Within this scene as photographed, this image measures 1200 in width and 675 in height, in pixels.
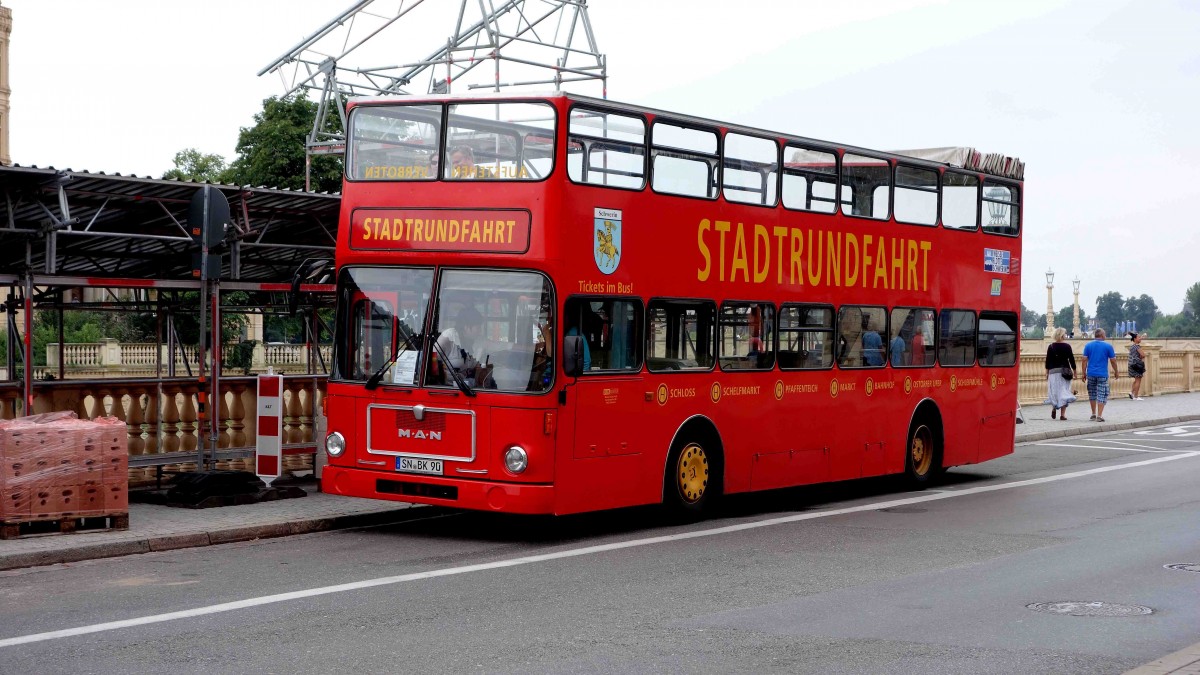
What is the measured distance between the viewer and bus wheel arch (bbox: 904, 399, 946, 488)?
55.6 feet

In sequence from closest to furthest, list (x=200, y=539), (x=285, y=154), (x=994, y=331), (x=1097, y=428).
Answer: (x=200, y=539) → (x=994, y=331) → (x=1097, y=428) → (x=285, y=154)

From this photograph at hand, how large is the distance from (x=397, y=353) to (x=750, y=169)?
4.15 metres

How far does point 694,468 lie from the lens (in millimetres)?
13539

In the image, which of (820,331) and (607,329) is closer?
(607,329)

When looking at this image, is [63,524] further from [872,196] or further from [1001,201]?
[1001,201]

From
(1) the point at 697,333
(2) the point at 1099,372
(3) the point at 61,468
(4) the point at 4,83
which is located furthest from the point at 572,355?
(4) the point at 4,83

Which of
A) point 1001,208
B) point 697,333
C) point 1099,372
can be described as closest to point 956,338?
point 1001,208

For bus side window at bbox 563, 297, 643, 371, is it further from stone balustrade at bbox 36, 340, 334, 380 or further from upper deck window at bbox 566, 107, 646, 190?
stone balustrade at bbox 36, 340, 334, 380

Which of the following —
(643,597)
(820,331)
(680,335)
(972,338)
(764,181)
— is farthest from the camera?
(972,338)

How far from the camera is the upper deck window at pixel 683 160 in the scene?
12984 millimetres

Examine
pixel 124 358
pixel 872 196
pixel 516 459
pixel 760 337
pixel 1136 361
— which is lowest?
pixel 516 459

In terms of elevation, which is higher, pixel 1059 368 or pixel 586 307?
pixel 586 307

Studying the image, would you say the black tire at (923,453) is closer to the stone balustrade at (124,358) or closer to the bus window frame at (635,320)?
the bus window frame at (635,320)

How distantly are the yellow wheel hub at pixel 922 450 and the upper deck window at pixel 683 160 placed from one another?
16.7 ft
